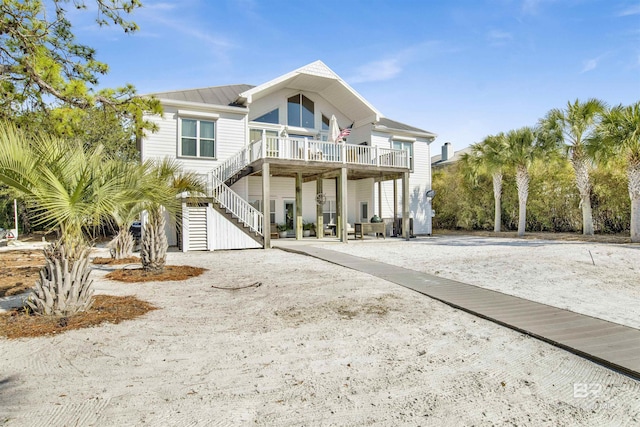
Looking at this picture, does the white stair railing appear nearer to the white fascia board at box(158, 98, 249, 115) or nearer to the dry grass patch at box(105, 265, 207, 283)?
the white fascia board at box(158, 98, 249, 115)

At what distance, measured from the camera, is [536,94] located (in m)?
15.5

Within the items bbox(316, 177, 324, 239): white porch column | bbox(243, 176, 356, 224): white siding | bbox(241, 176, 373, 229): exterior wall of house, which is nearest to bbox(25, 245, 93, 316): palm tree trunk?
bbox(241, 176, 373, 229): exterior wall of house

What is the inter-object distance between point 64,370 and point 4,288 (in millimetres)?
5183

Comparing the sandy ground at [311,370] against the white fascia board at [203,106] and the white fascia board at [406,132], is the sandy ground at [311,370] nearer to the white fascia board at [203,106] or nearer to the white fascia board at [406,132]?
the white fascia board at [203,106]

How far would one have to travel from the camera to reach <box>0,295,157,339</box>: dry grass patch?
432cm

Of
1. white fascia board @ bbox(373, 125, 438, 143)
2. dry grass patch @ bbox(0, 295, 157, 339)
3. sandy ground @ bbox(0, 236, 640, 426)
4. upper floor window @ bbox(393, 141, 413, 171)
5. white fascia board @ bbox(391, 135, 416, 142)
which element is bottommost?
sandy ground @ bbox(0, 236, 640, 426)

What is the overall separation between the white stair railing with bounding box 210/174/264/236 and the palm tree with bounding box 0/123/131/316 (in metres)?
9.14

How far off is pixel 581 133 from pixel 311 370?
748 inches

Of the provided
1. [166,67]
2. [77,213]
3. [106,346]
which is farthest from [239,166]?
[106,346]

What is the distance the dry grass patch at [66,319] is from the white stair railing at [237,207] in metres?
8.84

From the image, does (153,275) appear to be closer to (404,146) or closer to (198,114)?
(198,114)

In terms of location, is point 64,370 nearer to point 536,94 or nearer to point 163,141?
point 163,141

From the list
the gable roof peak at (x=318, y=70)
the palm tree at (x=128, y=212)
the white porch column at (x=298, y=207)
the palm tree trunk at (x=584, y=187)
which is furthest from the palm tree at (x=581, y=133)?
the palm tree at (x=128, y=212)

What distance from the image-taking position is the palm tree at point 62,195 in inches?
164
